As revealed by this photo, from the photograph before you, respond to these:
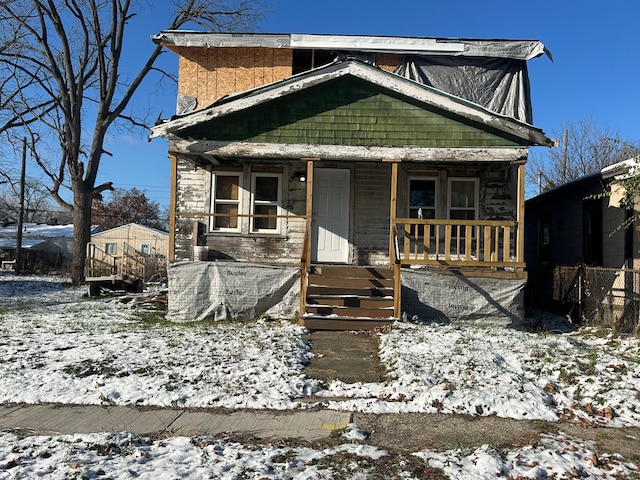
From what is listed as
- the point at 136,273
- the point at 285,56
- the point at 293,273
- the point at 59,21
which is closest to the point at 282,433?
the point at 293,273

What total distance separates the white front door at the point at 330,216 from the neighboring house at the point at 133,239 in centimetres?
3403

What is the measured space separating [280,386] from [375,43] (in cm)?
1076

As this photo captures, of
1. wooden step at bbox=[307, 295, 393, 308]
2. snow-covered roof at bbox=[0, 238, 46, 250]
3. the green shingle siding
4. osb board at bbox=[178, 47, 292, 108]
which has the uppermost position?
osb board at bbox=[178, 47, 292, 108]

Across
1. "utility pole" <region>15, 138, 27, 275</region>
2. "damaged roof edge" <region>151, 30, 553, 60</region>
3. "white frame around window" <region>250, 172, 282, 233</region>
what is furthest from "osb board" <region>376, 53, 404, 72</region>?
"utility pole" <region>15, 138, 27, 275</region>

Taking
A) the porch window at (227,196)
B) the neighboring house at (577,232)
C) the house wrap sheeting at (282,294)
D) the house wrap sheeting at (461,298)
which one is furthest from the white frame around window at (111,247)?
the house wrap sheeting at (461,298)

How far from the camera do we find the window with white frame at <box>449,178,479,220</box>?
12.2m

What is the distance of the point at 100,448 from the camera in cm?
410

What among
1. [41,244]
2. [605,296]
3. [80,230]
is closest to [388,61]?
[605,296]

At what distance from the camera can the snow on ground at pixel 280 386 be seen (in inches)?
153

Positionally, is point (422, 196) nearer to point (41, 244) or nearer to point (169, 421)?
point (169, 421)

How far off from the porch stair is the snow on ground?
0.60 metres

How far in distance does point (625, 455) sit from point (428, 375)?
2.25 meters

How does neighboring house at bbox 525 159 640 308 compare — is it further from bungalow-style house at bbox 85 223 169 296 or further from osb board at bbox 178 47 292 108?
bungalow-style house at bbox 85 223 169 296

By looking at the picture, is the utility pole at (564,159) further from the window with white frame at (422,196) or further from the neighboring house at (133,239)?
the neighboring house at (133,239)
